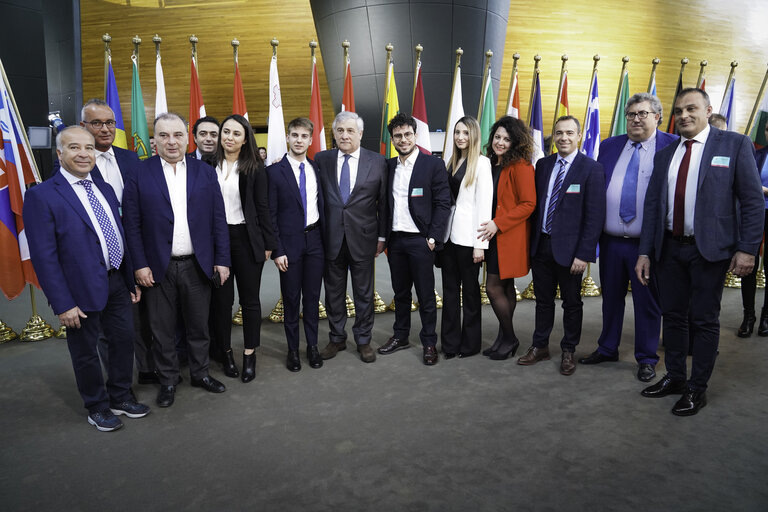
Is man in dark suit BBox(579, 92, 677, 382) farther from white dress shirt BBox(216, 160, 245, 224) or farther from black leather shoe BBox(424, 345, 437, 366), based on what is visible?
white dress shirt BBox(216, 160, 245, 224)

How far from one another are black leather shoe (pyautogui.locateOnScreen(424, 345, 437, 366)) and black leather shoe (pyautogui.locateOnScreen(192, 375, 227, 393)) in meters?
1.30

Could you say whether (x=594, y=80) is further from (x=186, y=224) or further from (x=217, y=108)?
(x=217, y=108)

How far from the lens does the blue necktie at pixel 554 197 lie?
10.2 feet

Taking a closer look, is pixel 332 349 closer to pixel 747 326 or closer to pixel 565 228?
pixel 565 228

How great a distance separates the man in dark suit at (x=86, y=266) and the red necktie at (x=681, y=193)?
2826 millimetres

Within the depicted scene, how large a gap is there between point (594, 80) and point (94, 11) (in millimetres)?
10876

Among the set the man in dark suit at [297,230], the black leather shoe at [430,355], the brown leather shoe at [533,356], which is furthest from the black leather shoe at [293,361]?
the brown leather shoe at [533,356]

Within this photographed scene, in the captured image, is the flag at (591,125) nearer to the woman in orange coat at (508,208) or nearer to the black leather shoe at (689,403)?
the woman in orange coat at (508,208)

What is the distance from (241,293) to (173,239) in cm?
60

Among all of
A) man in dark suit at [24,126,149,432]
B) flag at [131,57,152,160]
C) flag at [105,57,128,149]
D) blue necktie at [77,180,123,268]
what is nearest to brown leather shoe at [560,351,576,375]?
man in dark suit at [24,126,149,432]

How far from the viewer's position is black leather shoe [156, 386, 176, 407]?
8.92ft

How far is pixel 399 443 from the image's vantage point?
229 cm

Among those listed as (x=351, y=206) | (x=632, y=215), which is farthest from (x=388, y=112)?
(x=632, y=215)

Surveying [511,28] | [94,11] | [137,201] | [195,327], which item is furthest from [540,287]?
[94,11]
